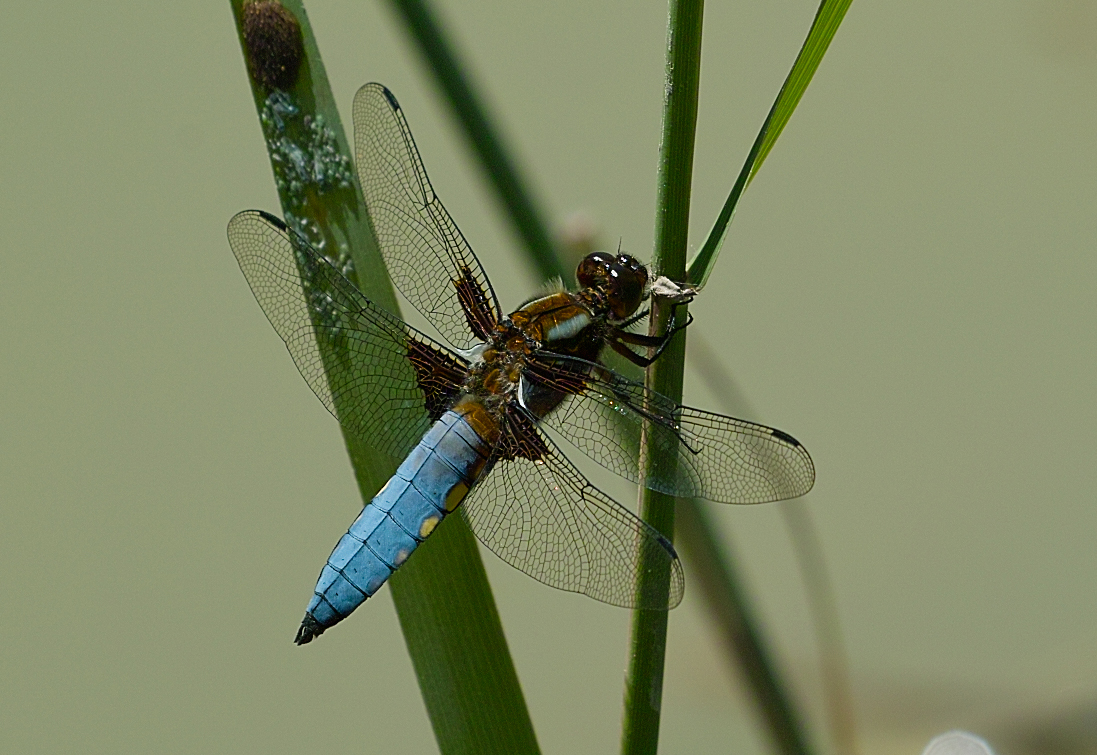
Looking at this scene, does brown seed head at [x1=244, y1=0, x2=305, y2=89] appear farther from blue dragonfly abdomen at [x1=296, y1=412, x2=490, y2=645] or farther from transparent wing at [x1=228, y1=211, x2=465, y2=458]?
blue dragonfly abdomen at [x1=296, y1=412, x2=490, y2=645]

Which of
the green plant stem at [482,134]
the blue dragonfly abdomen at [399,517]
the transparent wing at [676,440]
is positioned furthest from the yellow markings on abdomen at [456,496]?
the green plant stem at [482,134]

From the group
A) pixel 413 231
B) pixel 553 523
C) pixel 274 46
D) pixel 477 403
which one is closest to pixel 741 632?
pixel 553 523

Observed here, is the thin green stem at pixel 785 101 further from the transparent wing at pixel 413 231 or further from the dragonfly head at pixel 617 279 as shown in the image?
the transparent wing at pixel 413 231

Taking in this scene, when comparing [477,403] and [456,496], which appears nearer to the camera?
[456,496]

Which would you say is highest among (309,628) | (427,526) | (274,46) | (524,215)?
(524,215)

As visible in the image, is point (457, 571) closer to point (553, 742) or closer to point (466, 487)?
point (466, 487)

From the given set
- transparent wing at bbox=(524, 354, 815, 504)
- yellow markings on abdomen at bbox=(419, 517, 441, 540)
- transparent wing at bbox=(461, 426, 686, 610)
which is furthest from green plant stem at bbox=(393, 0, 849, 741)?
yellow markings on abdomen at bbox=(419, 517, 441, 540)

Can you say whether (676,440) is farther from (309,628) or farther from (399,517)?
(309,628)
